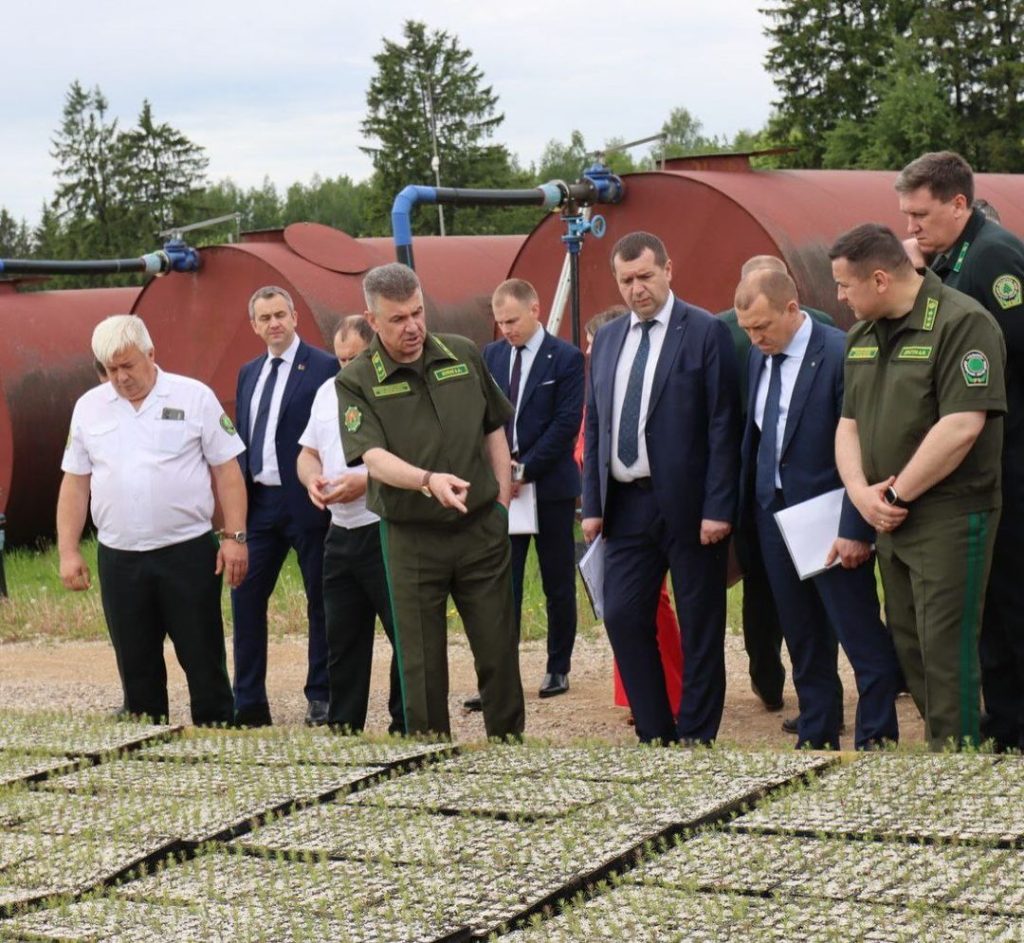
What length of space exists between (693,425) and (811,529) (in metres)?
0.71

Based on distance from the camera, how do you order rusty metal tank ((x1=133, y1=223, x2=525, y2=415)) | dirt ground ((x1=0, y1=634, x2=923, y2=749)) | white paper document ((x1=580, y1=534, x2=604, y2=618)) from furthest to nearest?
1. rusty metal tank ((x1=133, y1=223, x2=525, y2=415))
2. dirt ground ((x1=0, y1=634, x2=923, y2=749))
3. white paper document ((x1=580, y1=534, x2=604, y2=618))

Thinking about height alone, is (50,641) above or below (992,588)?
below

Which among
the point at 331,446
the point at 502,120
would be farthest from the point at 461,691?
the point at 502,120

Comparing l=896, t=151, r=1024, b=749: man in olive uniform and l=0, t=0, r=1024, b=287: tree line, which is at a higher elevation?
l=0, t=0, r=1024, b=287: tree line

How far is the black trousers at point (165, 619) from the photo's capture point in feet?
23.2

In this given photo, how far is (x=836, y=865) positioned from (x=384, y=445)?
3.06m

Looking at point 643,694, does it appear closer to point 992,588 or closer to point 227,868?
point 992,588

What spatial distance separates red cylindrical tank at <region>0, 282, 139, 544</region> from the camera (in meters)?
15.6

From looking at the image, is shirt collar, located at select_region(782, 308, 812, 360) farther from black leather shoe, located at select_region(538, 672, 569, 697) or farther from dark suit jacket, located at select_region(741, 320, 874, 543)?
black leather shoe, located at select_region(538, 672, 569, 697)

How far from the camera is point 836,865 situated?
12.5ft

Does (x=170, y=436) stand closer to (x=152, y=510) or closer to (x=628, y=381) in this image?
(x=152, y=510)

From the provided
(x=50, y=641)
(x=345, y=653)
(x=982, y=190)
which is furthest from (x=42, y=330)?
(x=345, y=653)

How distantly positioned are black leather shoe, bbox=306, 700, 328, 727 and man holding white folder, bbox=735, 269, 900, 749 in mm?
2598

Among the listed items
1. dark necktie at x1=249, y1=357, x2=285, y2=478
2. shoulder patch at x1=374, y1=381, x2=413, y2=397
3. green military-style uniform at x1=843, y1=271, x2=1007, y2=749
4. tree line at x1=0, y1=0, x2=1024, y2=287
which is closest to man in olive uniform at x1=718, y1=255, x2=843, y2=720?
shoulder patch at x1=374, y1=381, x2=413, y2=397
